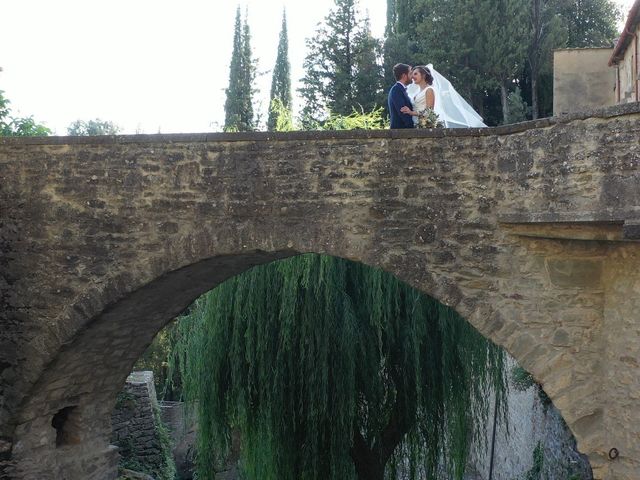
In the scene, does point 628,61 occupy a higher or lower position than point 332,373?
higher

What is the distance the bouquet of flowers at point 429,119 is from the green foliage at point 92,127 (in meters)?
34.5

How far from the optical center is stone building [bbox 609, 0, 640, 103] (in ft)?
33.0

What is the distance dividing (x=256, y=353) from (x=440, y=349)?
6.10ft

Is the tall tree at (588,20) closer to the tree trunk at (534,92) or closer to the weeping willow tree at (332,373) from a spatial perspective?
the tree trunk at (534,92)

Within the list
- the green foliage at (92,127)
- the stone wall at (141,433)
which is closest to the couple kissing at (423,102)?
the stone wall at (141,433)

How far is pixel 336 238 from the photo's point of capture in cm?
484

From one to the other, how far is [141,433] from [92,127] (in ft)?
98.4

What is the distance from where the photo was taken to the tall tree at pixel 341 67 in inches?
866

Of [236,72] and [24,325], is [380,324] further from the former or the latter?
[236,72]

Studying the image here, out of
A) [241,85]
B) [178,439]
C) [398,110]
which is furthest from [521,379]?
[241,85]

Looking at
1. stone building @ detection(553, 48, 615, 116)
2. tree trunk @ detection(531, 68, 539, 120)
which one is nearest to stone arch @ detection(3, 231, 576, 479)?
stone building @ detection(553, 48, 615, 116)

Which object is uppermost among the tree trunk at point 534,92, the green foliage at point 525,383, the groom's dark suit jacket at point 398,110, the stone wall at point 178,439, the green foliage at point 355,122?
the tree trunk at point 534,92

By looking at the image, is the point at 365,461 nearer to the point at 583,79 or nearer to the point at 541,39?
the point at 583,79

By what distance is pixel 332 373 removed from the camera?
6812 mm
